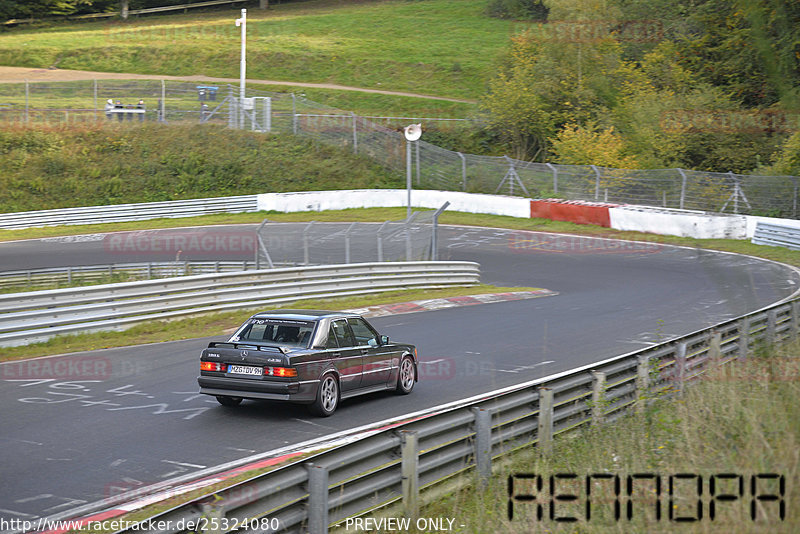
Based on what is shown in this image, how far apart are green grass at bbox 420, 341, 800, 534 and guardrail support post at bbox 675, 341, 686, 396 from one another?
394 millimetres

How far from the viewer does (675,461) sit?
6887 millimetres

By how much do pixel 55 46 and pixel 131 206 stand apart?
138 ft

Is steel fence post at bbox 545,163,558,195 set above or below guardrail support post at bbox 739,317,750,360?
above

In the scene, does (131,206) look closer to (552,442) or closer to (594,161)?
(594,161)

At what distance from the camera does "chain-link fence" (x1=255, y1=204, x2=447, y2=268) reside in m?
22.1

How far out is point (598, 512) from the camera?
19.8 ft

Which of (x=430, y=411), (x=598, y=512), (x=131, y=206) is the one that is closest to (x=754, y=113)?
(x=131, y=206)

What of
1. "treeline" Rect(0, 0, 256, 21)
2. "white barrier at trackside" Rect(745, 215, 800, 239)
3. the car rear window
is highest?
"treeline" Rect(0, 0, 256, 21)

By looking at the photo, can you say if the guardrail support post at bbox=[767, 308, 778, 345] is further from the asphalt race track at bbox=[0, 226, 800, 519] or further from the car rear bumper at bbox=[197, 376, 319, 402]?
the car rear bumper at bbox=[197, 376, 319, 402]

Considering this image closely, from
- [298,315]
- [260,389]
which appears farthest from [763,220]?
[260,389]

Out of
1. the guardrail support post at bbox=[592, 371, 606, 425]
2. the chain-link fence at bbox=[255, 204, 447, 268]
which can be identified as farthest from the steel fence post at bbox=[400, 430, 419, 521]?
the chain-link fence at bbox=[255, 204, 447, 268]

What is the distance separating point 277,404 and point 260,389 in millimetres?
1284

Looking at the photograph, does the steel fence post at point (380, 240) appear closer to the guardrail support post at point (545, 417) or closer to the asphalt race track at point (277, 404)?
the asphalt race track at point (277, 404)

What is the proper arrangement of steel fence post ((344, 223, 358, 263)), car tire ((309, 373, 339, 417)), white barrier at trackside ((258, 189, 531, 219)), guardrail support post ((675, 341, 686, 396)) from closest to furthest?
guardrail support post ((675, 341, 686, 396)) < car tire ((309, 373, 339, 417)) < steel fence post ((344, 223, 358, 263)) < white barrier at trackside ((258, 189, 531, 219))
